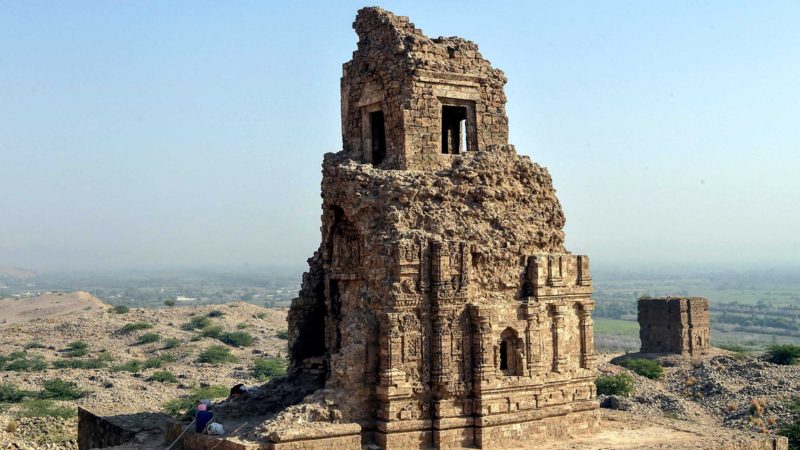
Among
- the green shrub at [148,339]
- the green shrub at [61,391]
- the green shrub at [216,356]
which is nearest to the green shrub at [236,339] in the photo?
the green shrub at [216,356]

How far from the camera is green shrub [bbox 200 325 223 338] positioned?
46.2 metres

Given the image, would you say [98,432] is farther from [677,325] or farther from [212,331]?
[677,325]

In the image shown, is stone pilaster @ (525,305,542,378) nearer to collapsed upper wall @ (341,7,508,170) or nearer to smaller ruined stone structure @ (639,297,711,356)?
collapsed upper wall @ (341,7,508,170)

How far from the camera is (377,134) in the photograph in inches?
682

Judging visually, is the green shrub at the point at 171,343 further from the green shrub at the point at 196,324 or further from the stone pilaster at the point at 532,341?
the stone pilaster at the point at 532,341

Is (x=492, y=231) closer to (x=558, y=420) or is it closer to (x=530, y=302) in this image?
(x=530, y=302)

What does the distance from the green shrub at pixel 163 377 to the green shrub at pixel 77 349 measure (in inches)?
254

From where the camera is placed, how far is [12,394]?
31328 millimetres

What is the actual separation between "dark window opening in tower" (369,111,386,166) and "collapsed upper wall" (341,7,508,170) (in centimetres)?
1

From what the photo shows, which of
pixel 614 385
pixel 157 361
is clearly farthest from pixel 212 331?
pixel 614 385

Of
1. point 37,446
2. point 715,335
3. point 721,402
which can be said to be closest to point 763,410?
point 721,402

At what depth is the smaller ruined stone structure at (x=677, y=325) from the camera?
44.2 metres

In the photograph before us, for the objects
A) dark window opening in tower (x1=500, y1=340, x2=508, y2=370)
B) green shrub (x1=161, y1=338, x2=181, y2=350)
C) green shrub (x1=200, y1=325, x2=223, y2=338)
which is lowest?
green shrub (x1=161, y1=338, x2=181, y2=350)

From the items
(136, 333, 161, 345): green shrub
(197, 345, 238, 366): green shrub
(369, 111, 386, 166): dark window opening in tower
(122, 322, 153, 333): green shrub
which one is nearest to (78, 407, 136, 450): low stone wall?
(369, 111, 386, 166): dark window opening in tower
